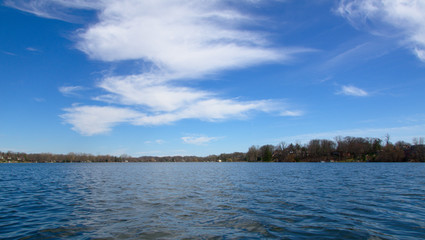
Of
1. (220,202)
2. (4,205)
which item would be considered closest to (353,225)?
(220,202)

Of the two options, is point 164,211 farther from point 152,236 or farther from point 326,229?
point 326,229

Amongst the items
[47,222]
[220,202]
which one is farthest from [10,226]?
[220,202]

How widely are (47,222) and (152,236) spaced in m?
7.83

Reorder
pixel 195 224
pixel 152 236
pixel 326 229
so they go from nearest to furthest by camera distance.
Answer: pixel 152 236, pixel 326 229, pixel 195 224

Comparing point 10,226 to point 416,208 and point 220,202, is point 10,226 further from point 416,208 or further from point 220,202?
point 416,208

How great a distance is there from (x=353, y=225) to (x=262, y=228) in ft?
16.6

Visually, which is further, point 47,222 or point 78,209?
point 78,209

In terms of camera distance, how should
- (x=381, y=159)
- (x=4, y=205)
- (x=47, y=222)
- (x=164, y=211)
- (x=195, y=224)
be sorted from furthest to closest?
(x=381, y=159), (x=4, y=205), (x=164, y=211), (x=47, y=222), (x=195, y=224)

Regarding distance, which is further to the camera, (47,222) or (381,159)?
(381,159)

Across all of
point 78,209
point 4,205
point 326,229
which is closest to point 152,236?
point 326,229

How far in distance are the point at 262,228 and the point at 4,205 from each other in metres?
21.3

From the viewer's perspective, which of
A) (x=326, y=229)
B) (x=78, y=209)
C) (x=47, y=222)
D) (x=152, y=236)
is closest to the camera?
A: (x=152, y=236)

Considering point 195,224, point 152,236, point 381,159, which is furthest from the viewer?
point 381,159

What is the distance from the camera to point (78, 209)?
17.8 m
